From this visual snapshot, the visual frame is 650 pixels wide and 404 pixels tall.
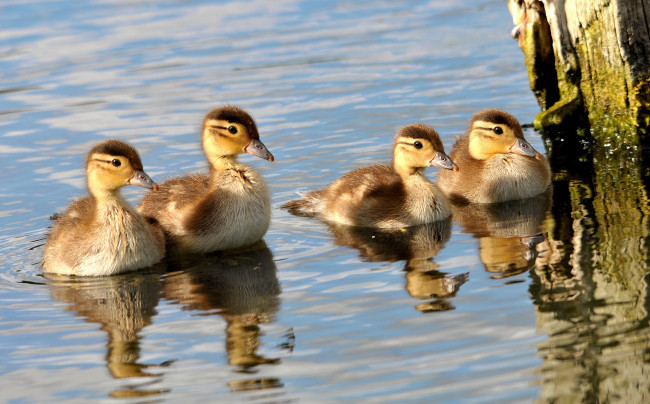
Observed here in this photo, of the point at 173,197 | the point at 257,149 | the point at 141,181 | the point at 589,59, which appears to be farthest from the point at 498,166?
the point at 141,181

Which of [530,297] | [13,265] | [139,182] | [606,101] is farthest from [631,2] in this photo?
[13,265]

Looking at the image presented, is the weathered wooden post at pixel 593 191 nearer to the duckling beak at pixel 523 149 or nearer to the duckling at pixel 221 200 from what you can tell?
the duckling beak at pixel 523 149

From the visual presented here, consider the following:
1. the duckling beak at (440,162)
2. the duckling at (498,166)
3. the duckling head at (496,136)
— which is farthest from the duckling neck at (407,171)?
the duckling head at (496,136)

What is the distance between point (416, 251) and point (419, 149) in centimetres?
127

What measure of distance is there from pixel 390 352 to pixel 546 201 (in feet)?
13.6

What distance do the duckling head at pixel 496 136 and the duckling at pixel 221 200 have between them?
7.75ft

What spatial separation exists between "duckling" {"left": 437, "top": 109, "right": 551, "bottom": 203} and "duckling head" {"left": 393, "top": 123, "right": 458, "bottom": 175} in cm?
76

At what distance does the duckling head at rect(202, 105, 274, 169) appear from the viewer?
32.3ft

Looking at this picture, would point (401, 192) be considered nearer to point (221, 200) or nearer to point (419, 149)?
point (419, 149)

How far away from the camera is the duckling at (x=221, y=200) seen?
31.8 feet

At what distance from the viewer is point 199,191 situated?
9992 mm

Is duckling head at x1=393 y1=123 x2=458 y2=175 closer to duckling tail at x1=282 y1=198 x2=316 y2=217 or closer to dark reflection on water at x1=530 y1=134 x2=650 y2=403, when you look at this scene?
duckling tail at x1=282 y1=198 x2=316 y2=217

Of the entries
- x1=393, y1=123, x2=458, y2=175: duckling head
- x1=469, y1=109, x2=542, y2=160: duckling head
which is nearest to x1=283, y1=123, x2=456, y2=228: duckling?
x1=393, y1=123, x2=458, y2=175: duckling head

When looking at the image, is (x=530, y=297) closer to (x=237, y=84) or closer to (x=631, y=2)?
(x=631, y=2)
